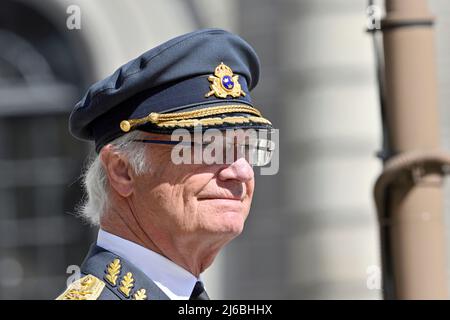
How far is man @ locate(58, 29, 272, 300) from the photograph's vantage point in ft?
9.98

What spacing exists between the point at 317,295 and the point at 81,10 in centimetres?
196

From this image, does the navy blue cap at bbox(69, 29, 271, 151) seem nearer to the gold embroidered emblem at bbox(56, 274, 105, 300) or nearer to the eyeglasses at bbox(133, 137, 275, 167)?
the eyeglasses at bbox(133, 137, 275, 167)

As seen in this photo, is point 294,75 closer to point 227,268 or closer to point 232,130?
point 227,268

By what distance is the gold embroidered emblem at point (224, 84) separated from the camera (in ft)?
10.2

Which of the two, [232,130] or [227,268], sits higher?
[227,268]

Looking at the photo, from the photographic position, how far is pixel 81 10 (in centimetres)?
812

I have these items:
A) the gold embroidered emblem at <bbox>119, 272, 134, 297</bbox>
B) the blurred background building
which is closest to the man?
the gold embroidered emblem at <bbox>119, 272, 134, 297</bbox>

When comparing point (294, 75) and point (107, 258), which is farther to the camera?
point (294, 75)

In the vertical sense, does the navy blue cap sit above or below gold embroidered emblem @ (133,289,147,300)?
above

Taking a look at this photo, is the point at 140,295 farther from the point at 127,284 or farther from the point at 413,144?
the point at 413,144

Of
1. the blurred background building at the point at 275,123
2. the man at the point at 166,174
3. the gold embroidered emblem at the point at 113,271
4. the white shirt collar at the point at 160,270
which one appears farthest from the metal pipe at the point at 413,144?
the blurred background building at the point at 275,123

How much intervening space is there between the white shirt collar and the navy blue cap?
0.76 ft

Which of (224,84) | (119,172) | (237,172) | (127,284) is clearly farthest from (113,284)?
(224,84)

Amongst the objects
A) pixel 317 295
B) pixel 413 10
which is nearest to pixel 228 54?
pixel 413 10
